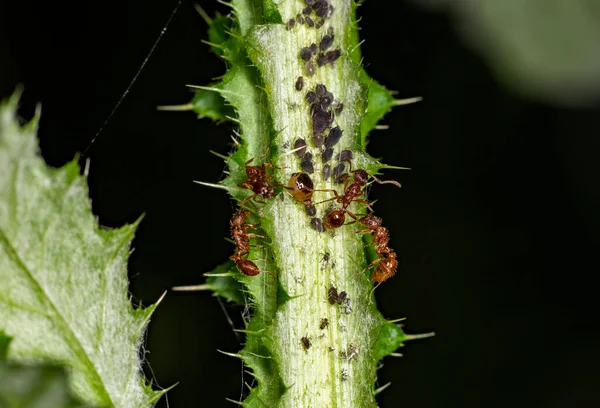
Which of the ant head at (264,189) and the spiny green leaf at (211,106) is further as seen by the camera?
the spiny green leaf at (211,106)

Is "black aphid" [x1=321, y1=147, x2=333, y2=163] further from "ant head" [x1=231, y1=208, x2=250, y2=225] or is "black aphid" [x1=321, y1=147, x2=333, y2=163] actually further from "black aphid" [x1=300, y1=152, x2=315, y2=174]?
"ant head" [x1=231, y1=208, x2=250, y2=225]

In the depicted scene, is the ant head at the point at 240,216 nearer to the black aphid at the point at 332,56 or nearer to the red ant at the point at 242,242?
the red ant at the point at 242,242

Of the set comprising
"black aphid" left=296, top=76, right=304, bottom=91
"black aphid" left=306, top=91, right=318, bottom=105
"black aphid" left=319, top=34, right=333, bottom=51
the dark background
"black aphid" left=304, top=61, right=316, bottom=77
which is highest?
"black aphid" left=319, top=34, right=333, bottom=51

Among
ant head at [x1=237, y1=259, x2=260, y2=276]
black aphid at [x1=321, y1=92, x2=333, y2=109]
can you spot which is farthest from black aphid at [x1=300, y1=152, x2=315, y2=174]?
ant head at [x1=237, y1=259, x2=260, y2=276]

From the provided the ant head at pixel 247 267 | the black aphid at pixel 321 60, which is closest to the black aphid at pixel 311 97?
the black aphid at pixel 321 60

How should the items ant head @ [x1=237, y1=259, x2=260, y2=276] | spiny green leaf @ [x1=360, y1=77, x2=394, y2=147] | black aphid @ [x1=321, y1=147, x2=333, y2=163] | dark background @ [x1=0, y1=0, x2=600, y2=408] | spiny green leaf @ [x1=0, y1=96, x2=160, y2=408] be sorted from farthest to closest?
1. dark background @ [x1=0, y1=0, x2=600, y2=408]
2. spiny green leaf @ [x1=360, y1=77, x2=394, y2=147]
3. black aphid @ [x1=321, y1=147, x2=333, y2=163]
4. ant head @ [x1=237, y1=259, x2=260, y2=276]
5. spiny green leaf @ [x1=0, y1=96, x2=160, y2=408]
